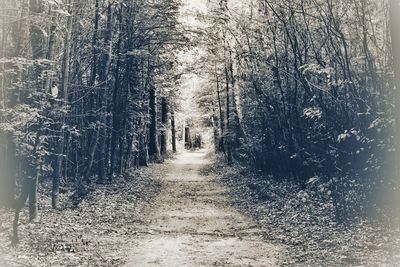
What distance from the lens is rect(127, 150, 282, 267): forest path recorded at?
9.35 m

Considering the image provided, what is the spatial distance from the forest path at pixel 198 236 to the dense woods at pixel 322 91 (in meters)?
2.41

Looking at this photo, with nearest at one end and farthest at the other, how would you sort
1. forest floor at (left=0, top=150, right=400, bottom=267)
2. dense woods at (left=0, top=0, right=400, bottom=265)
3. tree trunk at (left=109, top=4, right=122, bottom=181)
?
1. forest floor at (left=0, top=150, right=400, bottom=267)
2. dense woods at (left=0, top=0, right=400, bottom=265)
3. tree trunk at (left=109, top=4, right=122, bottom=181)

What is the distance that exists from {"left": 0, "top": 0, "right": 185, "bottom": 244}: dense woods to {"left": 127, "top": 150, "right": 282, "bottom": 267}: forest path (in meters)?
3.18

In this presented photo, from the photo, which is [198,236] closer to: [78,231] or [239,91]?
[78,231]

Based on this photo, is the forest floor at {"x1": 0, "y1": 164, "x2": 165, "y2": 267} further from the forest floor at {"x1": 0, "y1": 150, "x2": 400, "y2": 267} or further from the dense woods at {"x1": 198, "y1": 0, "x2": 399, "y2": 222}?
the dense woods at {"x1": 198, "y1": 0, "x2": 399, "y2": 222}

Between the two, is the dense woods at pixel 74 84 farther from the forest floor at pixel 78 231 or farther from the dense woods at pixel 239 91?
the forest floor at pixel 78 231

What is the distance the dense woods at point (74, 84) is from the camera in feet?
37.9

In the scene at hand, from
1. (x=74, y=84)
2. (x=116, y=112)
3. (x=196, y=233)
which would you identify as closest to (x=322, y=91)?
(x=196, y=233)

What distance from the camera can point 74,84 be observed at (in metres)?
16.0

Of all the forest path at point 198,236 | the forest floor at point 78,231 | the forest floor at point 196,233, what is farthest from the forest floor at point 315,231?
the forest floor at point 78,231

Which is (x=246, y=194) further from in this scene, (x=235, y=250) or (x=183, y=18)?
(x=183, y=18)

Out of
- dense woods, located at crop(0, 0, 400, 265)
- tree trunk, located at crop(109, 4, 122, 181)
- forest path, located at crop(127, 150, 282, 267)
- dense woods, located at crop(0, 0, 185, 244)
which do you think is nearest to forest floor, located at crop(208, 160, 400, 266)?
dense woods, located at crop(0, 0, 400, 265)

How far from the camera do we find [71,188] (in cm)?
1741

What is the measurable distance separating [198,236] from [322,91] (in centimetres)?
610
